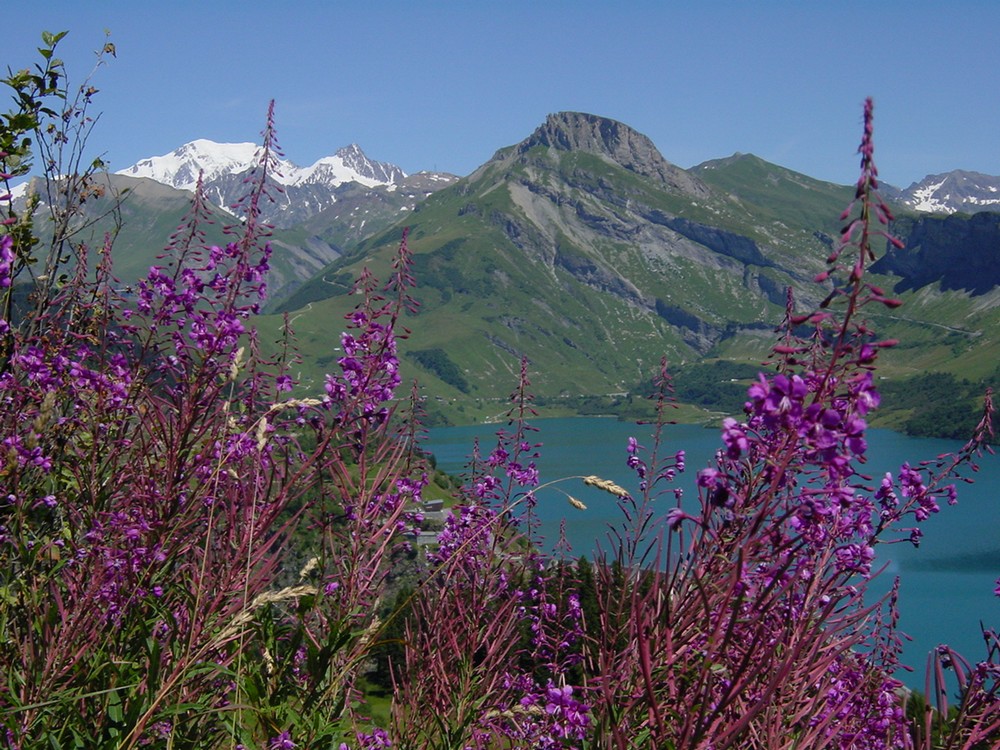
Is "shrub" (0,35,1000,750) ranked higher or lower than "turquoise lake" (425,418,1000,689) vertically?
higher

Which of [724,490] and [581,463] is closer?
[724,490]

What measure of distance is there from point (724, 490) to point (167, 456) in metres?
A: 2.50

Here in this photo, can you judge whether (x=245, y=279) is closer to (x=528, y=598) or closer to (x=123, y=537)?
(x=123, y=537)

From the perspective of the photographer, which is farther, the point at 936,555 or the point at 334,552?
the point at 936,555

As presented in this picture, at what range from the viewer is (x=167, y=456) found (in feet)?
12.0

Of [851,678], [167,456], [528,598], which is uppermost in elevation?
[167,456]

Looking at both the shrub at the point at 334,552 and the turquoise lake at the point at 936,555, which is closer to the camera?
the shrub at the point at 334,552

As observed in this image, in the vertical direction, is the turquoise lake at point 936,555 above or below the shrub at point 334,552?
below

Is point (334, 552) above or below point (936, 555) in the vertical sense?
above

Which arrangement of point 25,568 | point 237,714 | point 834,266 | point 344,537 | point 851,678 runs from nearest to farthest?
1. point 834,266
2. point 237,714
3. point 25,568
4. point 344,537
5. point 851,678

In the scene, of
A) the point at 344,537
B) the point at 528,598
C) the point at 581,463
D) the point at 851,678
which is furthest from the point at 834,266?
the point at 581,463

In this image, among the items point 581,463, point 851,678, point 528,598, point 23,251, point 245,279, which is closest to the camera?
point 23,251

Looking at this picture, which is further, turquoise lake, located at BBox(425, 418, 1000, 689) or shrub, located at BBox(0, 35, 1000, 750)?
turquoise lake, located at BBox(425, 418, 1000, 689)

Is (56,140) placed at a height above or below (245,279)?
above
